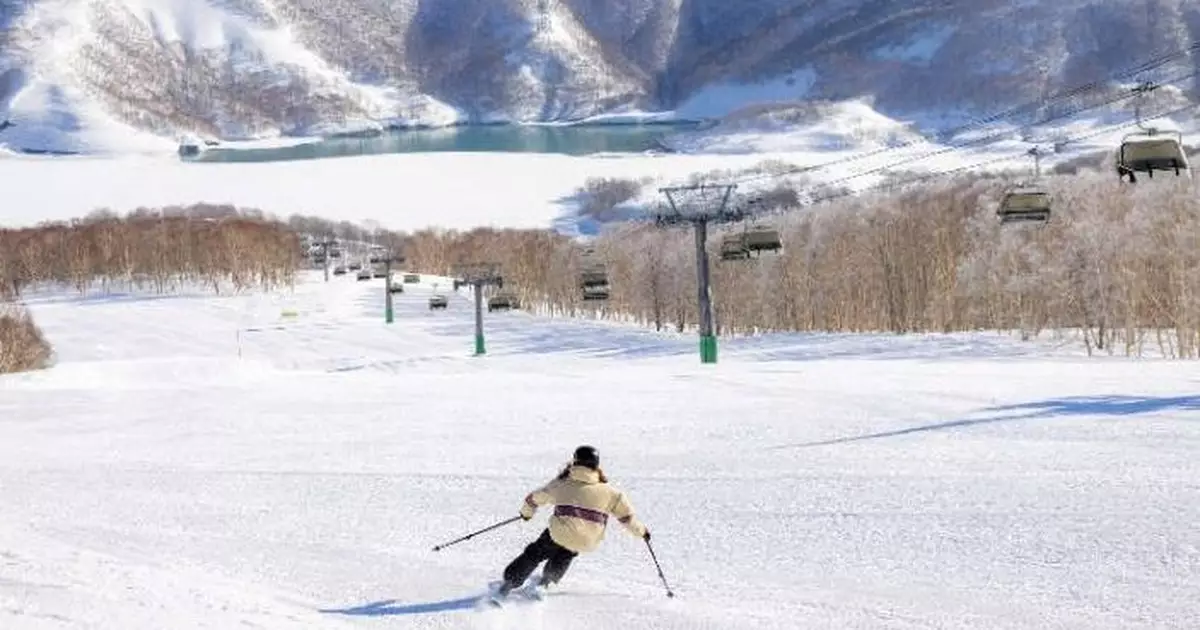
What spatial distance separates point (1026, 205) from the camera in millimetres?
31422

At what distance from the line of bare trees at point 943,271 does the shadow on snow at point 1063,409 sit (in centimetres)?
3170

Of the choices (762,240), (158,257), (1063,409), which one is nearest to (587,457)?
(1063,409)

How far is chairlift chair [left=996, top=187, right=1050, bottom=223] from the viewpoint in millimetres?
31453

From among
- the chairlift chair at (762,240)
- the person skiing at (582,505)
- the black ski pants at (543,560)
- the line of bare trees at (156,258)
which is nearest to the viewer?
the person skiing at (582,505)

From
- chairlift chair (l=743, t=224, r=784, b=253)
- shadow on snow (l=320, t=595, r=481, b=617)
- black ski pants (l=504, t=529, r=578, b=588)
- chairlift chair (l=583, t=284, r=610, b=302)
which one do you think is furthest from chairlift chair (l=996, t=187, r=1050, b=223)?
shadow on snow (l=320, t=595, r=481, b=617)

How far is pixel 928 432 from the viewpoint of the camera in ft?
55.1

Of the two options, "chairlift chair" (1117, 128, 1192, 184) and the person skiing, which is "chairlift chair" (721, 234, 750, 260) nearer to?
"chairlift chair" (1117, 128, 1192, 184)

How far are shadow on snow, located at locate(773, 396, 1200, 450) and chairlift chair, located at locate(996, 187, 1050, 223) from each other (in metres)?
12.8

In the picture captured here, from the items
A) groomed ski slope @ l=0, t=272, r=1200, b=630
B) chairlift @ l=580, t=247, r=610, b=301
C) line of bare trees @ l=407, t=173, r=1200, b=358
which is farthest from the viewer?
line of bare trees @ l=407, t=173, r=1200, b=358

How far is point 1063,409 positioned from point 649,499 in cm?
727

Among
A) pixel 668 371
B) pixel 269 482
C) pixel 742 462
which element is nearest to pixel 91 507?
pixel 269 482

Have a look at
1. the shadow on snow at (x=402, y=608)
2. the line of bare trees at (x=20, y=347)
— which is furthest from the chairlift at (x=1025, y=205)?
the line of bare trees at (x=20, y=347)

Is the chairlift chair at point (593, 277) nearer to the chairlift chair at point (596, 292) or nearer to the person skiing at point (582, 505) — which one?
the chairlift chair at point (596, 292)

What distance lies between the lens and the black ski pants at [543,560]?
9.70m
